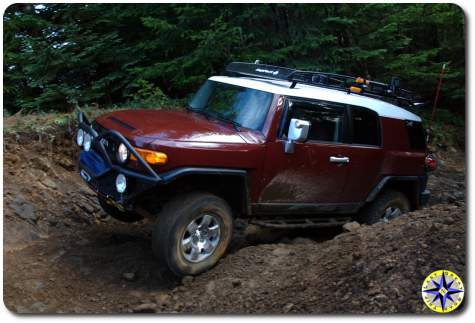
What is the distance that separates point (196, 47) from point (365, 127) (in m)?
3.12

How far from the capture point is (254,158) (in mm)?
4359

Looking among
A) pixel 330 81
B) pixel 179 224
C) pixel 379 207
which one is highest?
pixel 330 81

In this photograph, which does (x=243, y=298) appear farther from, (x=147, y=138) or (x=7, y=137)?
(x=7, y=137)

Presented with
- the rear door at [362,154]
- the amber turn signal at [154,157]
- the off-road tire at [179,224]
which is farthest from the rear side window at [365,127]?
the amber turn signal at [154,157]

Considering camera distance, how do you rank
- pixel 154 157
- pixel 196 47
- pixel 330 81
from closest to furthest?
pixel 154 157, pixel 330 81, pixel 196 47

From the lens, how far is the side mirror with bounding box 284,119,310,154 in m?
4.27

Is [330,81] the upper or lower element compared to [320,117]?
upper

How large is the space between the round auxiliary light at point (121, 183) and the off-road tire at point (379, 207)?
10.4 ft

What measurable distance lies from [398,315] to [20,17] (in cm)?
462

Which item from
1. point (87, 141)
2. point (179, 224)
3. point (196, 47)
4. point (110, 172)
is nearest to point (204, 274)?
point (179, 224)

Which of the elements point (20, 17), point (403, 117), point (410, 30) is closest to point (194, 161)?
point (20, 17)

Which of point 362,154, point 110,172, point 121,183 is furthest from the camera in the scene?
point 362,154

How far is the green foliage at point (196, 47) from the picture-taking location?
6.11 metres

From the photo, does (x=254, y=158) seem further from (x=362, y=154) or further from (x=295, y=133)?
(x=362, y=154)
